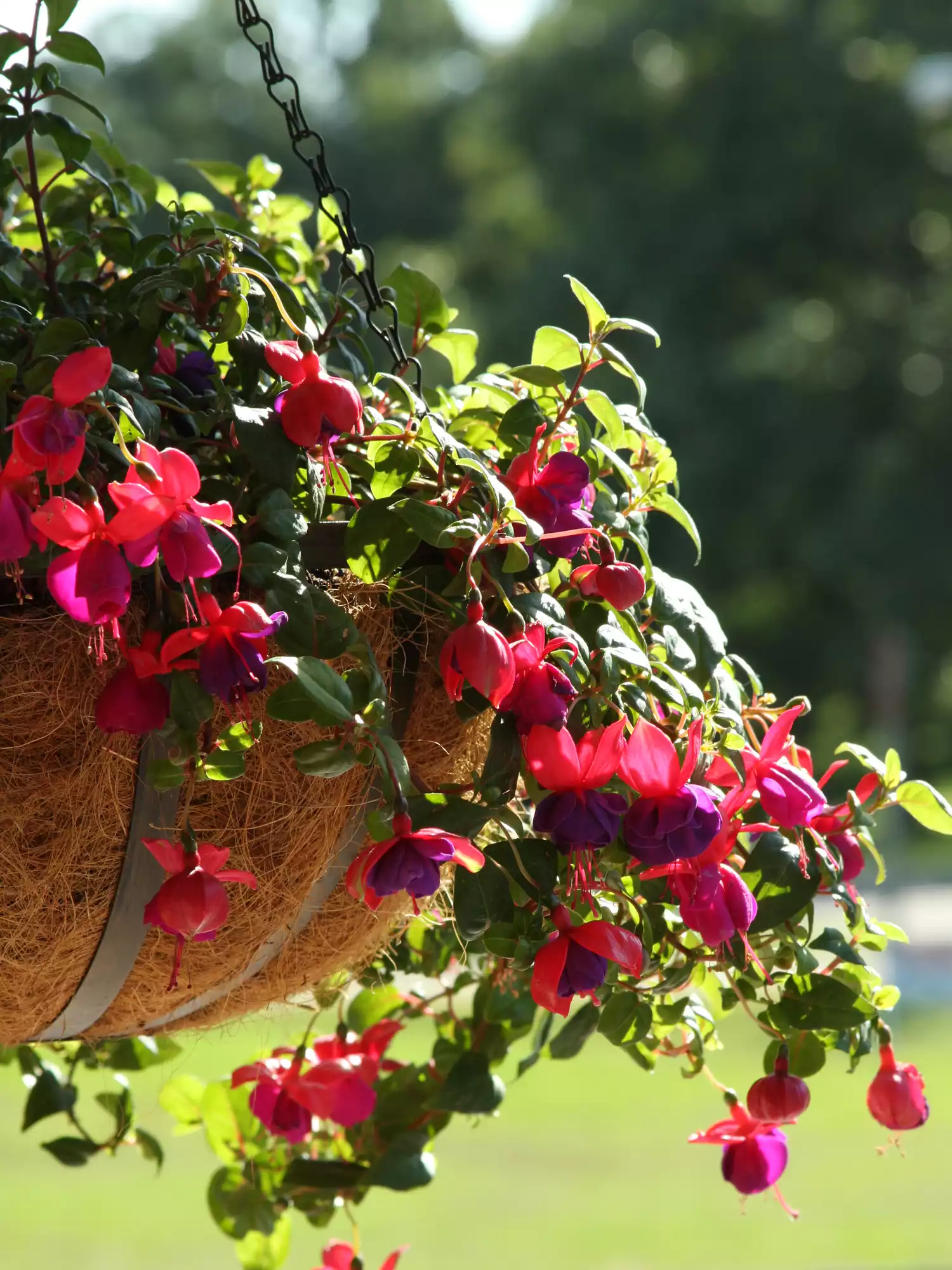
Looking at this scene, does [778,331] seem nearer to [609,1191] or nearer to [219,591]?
[609,1191]

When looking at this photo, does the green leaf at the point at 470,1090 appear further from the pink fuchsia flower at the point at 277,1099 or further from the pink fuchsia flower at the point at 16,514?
the pink fuchsia flower at the point at 16,514

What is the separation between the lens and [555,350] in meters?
0.57

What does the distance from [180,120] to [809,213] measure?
6.26 meters

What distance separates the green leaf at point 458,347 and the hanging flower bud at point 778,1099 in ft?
1.08

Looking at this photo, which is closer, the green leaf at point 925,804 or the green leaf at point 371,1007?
the green leaf at point 925,804

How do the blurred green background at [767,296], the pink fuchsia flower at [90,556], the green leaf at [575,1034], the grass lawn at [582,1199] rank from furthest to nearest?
the blurred green background at [767,296]
the grass lawn at [582,1199]
the green leaf at [575,1034]
the pink fuchsia flower at [90,556]

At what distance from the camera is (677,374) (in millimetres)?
7715

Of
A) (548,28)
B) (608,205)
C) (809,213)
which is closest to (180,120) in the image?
(548,28)

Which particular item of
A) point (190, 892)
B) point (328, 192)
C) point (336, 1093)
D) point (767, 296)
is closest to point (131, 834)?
point (190, 892)

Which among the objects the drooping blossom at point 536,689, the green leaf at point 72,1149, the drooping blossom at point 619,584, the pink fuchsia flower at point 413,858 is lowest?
the green leaf at point 72,1149

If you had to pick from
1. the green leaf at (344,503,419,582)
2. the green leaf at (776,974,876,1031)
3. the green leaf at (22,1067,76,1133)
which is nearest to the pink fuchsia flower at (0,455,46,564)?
the green leaf at (344,503,419,582)

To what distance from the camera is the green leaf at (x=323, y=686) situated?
16.1 inches

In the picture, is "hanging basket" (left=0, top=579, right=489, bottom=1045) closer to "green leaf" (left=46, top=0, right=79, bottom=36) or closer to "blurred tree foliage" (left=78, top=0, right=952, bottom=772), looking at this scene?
"green leaf" (left=46, top=0, right=79, bottom=36)

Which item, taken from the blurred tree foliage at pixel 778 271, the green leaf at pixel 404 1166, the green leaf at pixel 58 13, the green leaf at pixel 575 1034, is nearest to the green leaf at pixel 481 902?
the green leaf at pixel 575 1034
